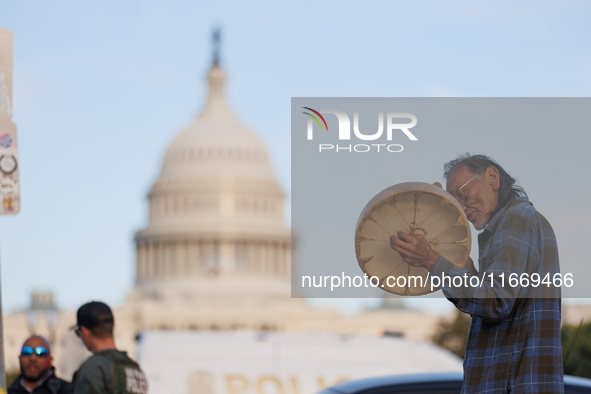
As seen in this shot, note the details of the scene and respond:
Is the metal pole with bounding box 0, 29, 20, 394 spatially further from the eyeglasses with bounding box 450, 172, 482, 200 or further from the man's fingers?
the eyeglasses with bounding box 450, 172, 482, 200

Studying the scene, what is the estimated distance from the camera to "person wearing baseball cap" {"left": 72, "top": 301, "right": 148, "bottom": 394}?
13.3 feet

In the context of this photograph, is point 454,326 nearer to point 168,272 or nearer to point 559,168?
point 168,272

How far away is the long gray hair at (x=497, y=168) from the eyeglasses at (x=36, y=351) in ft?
10.9

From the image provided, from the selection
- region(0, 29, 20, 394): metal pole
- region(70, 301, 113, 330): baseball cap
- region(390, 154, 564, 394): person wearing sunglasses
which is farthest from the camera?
region(70, 301, 113, 330): baseball cap

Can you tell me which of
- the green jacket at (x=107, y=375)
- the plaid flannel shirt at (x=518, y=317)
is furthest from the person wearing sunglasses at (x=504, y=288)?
the green jacket at (x=107, y=375)

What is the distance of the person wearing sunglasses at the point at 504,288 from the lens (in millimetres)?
3127

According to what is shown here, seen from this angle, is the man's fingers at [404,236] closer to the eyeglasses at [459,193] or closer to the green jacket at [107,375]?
the eyeglasses at [459,193]

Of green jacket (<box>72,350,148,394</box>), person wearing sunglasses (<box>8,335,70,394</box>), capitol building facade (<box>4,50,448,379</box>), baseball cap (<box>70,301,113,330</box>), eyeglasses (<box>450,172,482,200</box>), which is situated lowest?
capitol building facade (<box>4,50,448,379</box>)

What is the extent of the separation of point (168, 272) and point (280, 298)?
10.0m

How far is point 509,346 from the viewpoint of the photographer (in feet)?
10.6

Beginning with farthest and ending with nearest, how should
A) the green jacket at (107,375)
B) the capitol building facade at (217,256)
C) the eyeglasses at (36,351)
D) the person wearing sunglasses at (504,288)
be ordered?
1. the capitol building facade at (217,256)
2. the eyeglasses at (36,351)
3. the green jacket at (107,375)
4. the person wearing sunglasses at (504,288)

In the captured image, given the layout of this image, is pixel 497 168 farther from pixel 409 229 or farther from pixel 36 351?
pixel 36 351

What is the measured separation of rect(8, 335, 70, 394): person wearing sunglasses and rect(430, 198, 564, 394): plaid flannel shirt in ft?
10.8

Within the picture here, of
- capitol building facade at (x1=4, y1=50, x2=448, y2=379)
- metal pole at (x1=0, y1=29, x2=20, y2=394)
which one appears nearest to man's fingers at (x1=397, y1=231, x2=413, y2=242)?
metal pole at (x1=0, y1=29, x2=20, y2=394)
